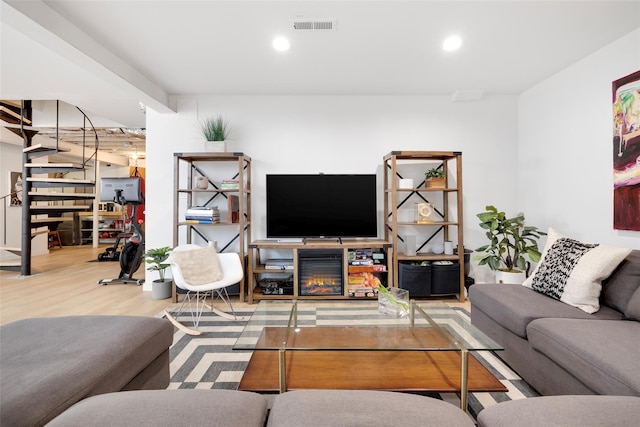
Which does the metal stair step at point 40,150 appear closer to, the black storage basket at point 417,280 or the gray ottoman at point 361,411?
the black storage basket at point 417,280

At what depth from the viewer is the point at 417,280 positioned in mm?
3418

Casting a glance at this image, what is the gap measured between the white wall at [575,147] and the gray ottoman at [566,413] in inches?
87.8

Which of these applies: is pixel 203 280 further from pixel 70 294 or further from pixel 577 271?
pixel 577 271

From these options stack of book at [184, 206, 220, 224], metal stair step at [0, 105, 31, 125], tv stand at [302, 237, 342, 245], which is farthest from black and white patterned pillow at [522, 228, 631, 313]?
metal stair step at [0, 105, 31, 125]

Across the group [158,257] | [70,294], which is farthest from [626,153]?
[70,294]

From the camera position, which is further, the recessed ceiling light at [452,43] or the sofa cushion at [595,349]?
the recessed ceiling light at [452,43]

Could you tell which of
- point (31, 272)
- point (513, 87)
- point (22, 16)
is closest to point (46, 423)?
point (22, 16)

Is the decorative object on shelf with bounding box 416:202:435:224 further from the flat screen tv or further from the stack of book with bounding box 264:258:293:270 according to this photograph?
the flat screen tv

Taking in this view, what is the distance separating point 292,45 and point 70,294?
388 centimetres

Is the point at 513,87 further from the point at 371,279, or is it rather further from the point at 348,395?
the point at 348,395

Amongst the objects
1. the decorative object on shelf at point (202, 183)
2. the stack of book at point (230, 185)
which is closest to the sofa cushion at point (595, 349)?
the stack of book at point (230, 185)

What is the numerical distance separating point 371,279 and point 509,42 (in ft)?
8.64

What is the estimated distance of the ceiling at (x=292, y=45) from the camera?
2.19 meters

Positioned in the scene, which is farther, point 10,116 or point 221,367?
point 10,116
